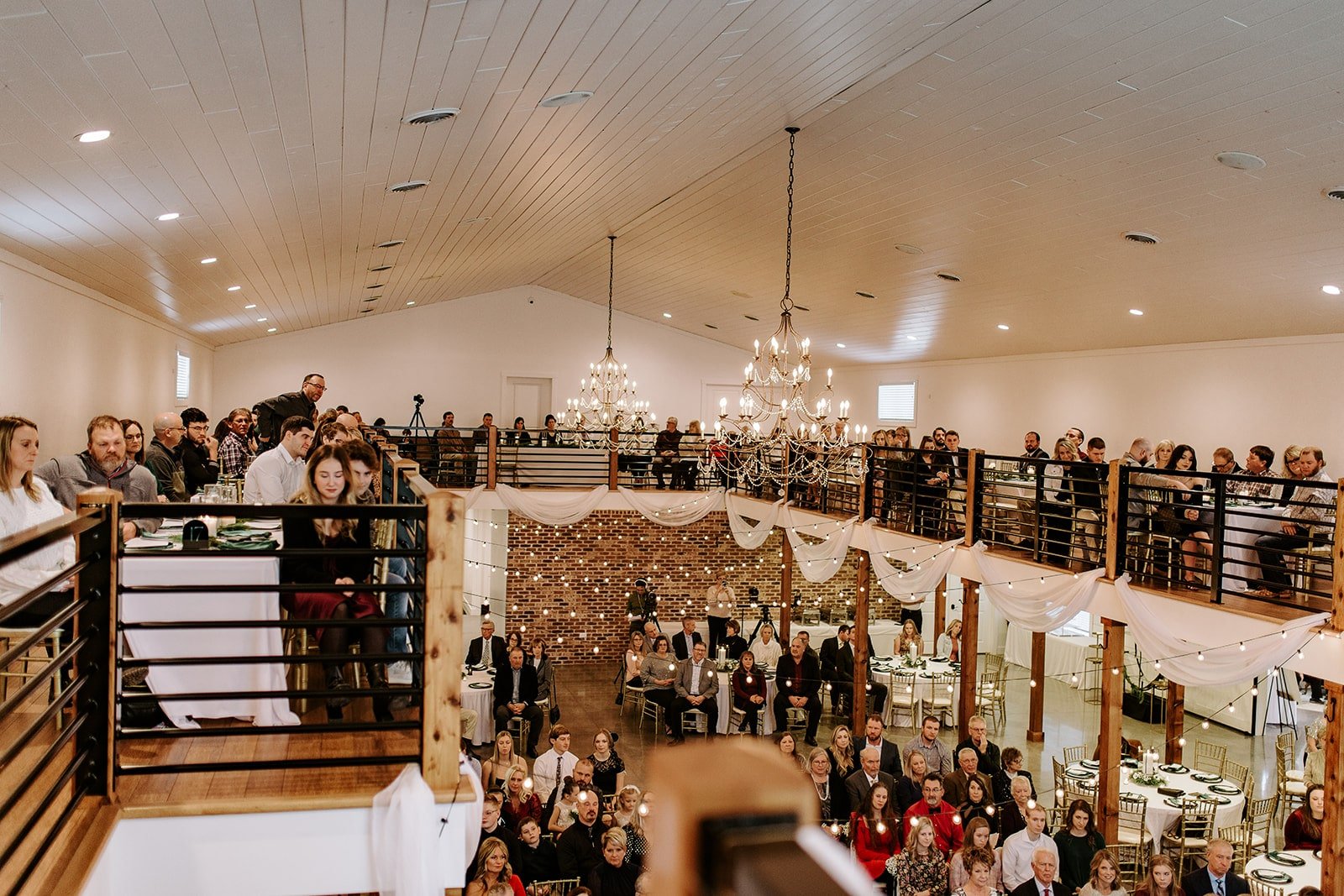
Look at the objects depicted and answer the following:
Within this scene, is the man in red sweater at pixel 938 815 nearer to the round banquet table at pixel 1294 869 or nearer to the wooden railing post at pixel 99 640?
the round banquet table at pixel 1294 869

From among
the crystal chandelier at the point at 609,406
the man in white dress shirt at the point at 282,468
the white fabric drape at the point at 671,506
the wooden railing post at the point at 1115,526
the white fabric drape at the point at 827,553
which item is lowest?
the white fabric drape at the point at 827,553

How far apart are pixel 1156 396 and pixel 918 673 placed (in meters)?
4.40

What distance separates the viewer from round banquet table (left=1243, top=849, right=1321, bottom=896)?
6551 mm

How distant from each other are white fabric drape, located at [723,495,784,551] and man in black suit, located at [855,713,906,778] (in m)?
4.80

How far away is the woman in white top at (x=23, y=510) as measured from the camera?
3840mm

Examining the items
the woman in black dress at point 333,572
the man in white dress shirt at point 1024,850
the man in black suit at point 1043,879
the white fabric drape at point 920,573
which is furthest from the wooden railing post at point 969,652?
the woman in black dress at point 333,572

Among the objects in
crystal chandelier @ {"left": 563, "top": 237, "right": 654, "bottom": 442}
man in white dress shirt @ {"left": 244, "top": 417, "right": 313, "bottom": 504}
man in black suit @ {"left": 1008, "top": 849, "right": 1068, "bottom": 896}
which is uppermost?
crystal chandelier @ {"left": 563, "top": 237, "right": 654, "bottom": 442}

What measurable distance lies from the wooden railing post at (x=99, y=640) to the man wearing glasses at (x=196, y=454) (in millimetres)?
3987

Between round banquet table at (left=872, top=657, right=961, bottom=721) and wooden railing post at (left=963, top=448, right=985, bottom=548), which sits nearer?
wooden railing post at (left=963, top=448, right=985, bottom=548)

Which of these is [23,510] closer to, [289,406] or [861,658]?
[289,406]

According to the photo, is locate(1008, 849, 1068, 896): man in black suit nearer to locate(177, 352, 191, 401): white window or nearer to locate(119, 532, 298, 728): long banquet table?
locate(119, 532, 298, 728): long banquet table

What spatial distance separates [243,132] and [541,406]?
13.7 m

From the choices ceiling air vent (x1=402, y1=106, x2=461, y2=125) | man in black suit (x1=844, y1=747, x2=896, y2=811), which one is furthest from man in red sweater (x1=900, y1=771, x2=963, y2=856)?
ceiling air vent (x1=402, y1=106, x2=461, y2=125)

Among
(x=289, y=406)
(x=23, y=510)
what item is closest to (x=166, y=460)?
(x=289, y=406)
